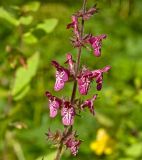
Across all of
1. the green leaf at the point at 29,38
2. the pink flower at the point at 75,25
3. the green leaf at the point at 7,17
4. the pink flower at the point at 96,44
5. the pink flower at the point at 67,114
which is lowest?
the pink flower at the point at 67,114

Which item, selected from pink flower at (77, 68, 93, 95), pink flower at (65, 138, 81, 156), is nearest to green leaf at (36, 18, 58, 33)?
pink flower at (77, 68, 93, 95)

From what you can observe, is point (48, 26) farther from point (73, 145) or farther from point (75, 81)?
point (73, 145)

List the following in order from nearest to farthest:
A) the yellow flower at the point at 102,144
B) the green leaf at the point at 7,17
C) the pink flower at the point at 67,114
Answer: the pink flower at the point at 67,114 < the green leaf at the point at 7,17 < the yellow flower at the point at 102,144

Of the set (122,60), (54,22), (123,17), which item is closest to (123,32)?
(123,17)

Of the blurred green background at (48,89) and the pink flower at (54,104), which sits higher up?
the blurred green background at (48,89)

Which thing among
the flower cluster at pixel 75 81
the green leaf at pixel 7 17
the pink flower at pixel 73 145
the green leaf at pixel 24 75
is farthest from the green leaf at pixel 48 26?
the pink flower at pixel 73 145

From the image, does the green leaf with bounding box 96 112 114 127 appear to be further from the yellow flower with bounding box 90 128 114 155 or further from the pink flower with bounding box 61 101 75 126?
the pink flower with bounding box 61 101 75 126

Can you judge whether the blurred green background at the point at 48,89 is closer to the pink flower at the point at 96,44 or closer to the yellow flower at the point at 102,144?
the yellow flower at the point at 102,144
